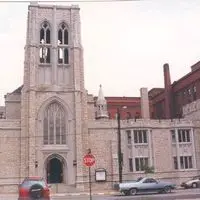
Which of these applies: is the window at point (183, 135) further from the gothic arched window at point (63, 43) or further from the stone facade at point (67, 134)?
the gothic arched window at point (63, 43)

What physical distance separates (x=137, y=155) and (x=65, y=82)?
505 inches

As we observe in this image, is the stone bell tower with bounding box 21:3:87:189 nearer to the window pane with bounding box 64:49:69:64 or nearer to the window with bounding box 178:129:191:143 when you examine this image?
the window pane with bounding box 64:49:69:64

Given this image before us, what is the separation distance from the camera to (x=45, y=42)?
5259 cm

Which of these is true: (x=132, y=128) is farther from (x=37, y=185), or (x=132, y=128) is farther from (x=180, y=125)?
(x=37, y=185)

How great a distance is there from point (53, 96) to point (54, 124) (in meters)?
3.45

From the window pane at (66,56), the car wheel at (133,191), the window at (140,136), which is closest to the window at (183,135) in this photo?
the window at (140,136)

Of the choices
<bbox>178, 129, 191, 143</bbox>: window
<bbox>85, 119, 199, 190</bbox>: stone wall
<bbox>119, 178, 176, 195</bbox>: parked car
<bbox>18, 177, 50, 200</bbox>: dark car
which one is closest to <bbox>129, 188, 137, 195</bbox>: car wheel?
<bbox>119, 178, 176, 195</bbox>: parked car

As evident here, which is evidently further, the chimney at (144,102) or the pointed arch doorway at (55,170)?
the chimney at (144,102)

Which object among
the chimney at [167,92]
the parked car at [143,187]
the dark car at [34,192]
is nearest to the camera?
the dark car at [34,192]

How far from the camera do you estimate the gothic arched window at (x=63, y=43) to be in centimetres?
5272

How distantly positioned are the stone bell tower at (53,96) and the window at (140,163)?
22.8 feet

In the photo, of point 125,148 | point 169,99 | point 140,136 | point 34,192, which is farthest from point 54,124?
point 34,192

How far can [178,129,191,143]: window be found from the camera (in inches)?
2025

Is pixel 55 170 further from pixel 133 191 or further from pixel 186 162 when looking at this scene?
pixel 133 191
